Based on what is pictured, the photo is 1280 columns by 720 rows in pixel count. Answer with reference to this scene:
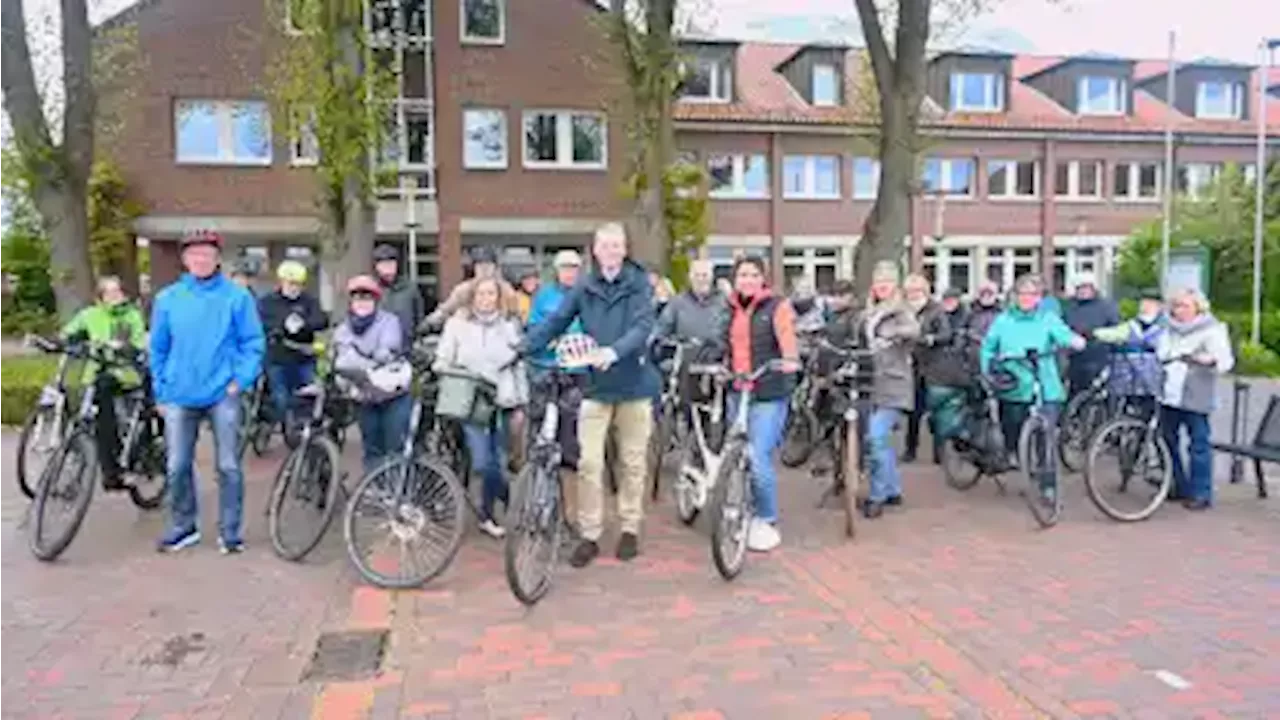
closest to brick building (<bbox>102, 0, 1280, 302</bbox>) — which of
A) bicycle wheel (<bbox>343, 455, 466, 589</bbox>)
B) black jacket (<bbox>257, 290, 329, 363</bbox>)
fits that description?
black jacket (<bbox>257, 290, 329, 363</bbox>)

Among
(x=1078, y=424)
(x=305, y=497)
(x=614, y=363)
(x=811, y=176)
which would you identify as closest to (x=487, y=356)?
(x=614, y=363)

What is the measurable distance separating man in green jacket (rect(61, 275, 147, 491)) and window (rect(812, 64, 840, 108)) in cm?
2947

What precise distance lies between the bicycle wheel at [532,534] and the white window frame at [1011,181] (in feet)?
109

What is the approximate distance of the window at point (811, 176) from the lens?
111ft

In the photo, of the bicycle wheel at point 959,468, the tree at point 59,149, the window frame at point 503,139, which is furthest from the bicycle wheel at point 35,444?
the window frame at point 503,139

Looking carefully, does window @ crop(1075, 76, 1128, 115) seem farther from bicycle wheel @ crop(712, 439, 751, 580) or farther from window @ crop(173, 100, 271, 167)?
bicycle wheel @ crop(712, 439, 751, 580)

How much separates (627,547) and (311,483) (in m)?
1.99

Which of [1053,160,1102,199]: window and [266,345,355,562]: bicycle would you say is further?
[1053,160,1102,199]: window

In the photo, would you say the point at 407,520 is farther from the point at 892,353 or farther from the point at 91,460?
the point at 892,353

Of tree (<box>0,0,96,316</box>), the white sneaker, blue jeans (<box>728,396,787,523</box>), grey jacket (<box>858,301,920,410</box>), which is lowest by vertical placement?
the white sneaker

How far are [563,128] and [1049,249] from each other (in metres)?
17.8

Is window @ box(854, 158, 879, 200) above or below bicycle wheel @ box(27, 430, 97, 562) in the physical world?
above

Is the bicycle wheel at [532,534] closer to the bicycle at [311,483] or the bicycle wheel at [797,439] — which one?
the bicycle at [311,483]

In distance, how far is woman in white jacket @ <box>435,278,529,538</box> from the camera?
6488 mm
